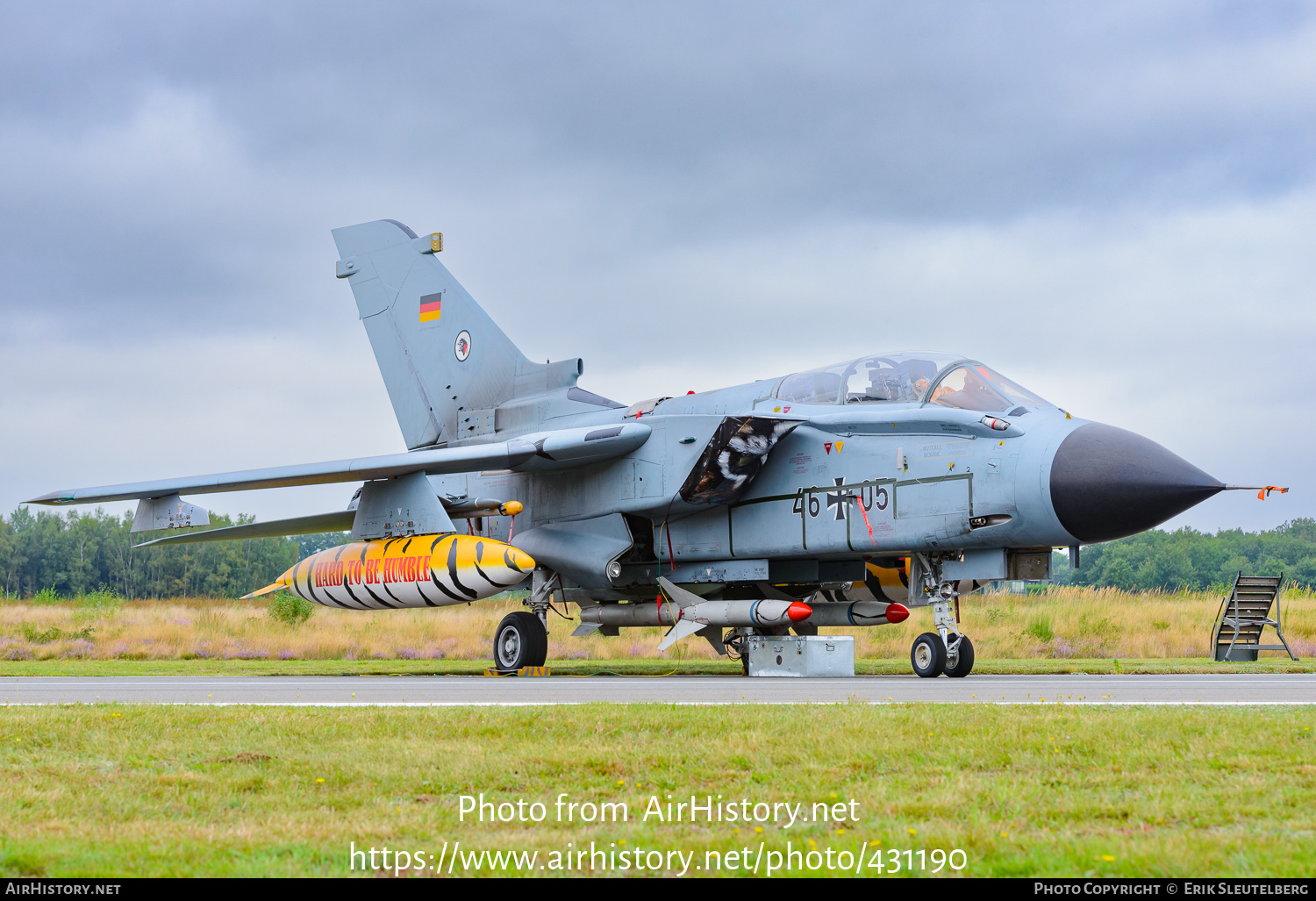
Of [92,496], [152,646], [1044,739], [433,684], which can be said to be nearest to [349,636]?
[152,646]

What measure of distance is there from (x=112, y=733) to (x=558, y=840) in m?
3.89

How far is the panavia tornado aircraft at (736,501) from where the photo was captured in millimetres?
11453

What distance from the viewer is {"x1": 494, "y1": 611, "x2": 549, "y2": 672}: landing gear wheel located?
1492cm

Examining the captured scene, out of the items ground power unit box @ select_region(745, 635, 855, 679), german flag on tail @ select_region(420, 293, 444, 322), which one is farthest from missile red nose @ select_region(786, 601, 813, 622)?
german flag on tail @ select_region(420, 293, 444, 322)

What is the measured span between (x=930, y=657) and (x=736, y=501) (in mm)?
3184

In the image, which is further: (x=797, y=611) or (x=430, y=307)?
(x=430, y=307)

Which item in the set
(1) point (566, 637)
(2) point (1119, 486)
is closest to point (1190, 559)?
(1) point (566, 637)

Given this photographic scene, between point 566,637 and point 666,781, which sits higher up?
point 666,781

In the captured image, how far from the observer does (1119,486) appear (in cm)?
1081

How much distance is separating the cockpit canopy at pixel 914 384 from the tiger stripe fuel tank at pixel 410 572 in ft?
12.8

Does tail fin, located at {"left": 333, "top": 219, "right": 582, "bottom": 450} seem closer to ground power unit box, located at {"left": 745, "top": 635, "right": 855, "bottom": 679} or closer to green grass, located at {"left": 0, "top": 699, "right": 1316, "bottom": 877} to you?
ground power unit box, located at {"left": 745, "top": 635, "right": 855, "bottom": 679}

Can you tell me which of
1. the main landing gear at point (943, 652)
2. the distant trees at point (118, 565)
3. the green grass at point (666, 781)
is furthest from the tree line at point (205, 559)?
the green grass at point (666, 781)

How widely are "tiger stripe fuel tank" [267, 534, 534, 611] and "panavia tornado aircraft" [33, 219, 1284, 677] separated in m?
0.03

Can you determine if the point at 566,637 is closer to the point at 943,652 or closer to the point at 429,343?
the point at 429,343
